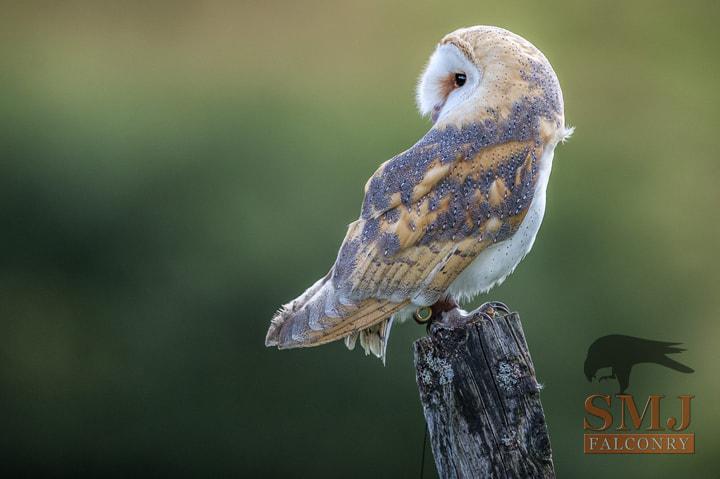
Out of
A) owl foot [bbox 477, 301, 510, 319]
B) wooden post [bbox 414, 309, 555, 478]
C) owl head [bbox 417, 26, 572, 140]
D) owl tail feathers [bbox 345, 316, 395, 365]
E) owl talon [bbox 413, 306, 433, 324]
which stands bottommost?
wooden post [bbox 414, 309, 555, 478]

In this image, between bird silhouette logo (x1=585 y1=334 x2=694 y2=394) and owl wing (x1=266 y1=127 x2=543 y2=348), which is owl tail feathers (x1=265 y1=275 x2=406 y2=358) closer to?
owl wing (x1=266 y1=127 x2=543 y2=348)

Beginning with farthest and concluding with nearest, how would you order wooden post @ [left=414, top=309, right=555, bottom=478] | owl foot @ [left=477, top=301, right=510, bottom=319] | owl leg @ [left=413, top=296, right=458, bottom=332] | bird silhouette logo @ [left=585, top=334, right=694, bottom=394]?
bird silhouette logo @ [left=585, top=334, right=694, bottom=394], owl leg @ [left=413, top=296, right=458, bottom=332], owl foot @ [left=477, top=301, right=510, bottom=319], wooden post @ [left=414, top=309, right=555, bottom=478]

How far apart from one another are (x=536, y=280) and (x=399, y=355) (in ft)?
2.66

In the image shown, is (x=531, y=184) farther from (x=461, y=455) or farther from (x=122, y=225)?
(x=122, y=225)

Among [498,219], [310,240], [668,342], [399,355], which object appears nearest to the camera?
[498,219]

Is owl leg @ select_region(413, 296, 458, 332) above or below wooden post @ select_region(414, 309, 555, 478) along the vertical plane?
above

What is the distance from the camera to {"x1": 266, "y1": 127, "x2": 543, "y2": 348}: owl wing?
2701 millimetres

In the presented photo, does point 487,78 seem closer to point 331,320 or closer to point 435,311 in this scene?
point 435,311

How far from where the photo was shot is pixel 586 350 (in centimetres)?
480

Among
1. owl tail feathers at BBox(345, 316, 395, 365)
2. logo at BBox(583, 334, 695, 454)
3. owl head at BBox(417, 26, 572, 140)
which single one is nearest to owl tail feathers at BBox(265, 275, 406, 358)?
owl tail feathers at BBox(345, 316, 395, 365)

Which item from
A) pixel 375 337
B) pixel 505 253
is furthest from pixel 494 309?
pixel 375 337

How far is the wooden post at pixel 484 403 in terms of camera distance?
234cm

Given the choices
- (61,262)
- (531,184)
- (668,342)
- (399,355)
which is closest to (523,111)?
(531,184)

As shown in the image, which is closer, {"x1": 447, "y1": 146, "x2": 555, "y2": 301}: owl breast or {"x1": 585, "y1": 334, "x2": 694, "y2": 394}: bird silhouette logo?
{"x1": 447, "y1": 146, "x2": 555, "y2": 301}: owl breast
